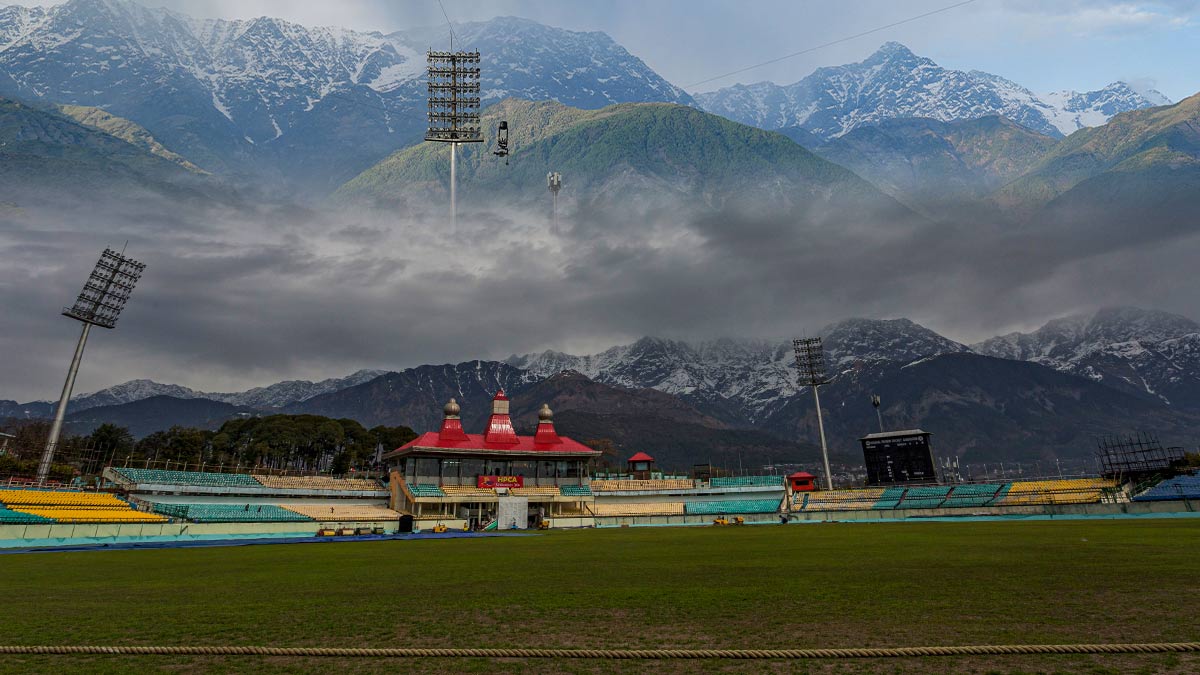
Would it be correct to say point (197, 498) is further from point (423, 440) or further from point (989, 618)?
point (989, 618)

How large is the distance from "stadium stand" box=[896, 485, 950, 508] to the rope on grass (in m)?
67.3

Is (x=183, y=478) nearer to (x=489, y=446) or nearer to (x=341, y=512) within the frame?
(x=341, y=512)

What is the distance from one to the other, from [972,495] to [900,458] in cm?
1671

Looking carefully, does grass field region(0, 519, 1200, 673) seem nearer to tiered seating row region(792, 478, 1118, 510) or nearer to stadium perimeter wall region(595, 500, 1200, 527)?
stadium perimeter wall region(595, 500, 1200, 527)

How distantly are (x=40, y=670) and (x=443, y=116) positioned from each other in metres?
40.9

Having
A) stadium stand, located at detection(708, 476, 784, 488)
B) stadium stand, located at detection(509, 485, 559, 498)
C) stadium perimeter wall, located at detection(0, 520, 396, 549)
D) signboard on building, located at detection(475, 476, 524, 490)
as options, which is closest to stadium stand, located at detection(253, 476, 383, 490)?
signboard on building, located at detection(475, 476, 524, 490)

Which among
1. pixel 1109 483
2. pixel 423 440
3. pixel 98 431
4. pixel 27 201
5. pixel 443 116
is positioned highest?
pixel 27 201

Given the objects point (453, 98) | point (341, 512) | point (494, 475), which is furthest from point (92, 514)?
point (453, 98)

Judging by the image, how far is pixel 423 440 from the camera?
73250mm

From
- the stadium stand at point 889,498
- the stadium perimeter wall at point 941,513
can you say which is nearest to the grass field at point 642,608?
the stadium perimeter wall at point 941,513

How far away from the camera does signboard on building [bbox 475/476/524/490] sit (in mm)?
72438

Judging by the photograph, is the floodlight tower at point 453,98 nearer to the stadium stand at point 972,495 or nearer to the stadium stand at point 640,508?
the stadium stand at point 640,508

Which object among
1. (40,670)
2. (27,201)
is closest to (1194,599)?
(40,670)

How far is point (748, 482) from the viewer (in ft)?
266
